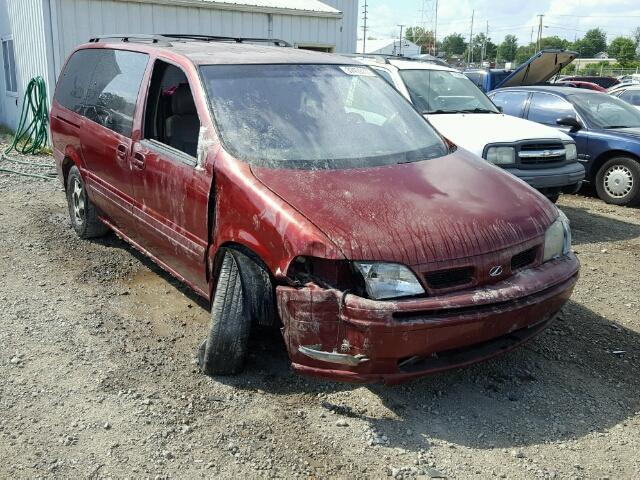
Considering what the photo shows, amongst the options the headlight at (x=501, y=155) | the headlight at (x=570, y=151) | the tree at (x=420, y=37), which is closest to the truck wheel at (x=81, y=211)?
the headlight at (x=501, y=155)

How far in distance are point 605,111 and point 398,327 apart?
7.67 metres

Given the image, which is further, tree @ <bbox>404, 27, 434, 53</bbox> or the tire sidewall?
tree @ <bbox>404, 27, 434, 53</bbox>

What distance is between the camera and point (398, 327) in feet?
9.35

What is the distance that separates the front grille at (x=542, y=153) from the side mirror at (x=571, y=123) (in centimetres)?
183

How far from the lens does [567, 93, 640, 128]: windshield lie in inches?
349

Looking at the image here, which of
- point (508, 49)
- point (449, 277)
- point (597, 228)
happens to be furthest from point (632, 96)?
point (508, 49)

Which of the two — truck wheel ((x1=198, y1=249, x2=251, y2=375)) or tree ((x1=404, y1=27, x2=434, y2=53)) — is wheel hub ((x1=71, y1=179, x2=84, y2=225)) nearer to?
truck wheel ((x1=198, y1=249, x2=251, y2=375))

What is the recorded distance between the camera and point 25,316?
4332 millimetres

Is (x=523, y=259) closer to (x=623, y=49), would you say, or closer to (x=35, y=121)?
(x=35, y=121)

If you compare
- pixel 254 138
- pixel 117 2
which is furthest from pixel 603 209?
pixel 117 2

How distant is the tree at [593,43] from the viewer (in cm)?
11844

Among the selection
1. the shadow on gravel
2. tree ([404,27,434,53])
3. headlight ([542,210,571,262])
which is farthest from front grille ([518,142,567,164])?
tree ([404,27,434,53])

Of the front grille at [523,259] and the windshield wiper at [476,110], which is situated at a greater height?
the windshield wiper at [476,110]

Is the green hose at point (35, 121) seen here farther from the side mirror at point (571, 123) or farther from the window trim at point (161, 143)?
the side mirror at point (571, 123)
